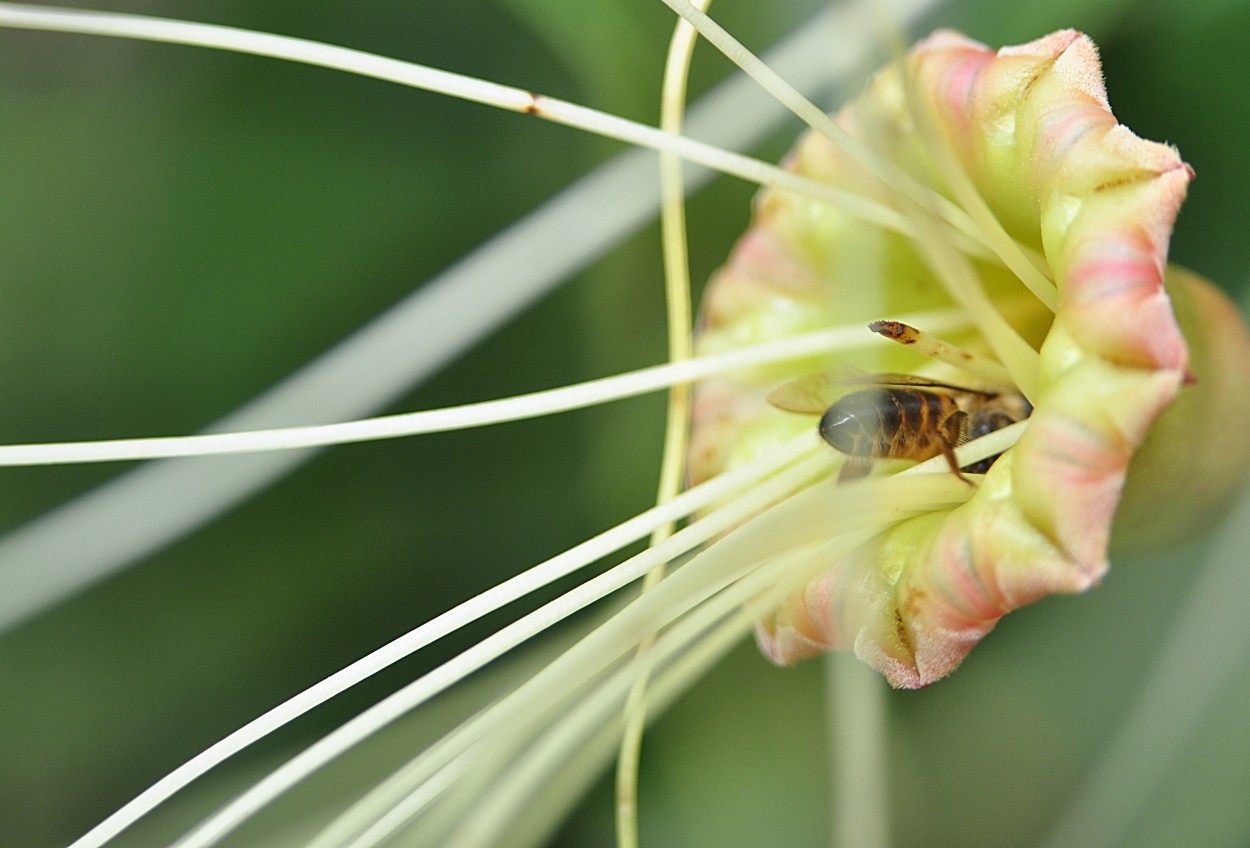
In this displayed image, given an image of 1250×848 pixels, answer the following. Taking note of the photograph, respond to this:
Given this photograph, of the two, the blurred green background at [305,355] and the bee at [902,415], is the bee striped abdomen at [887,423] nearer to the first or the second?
the bee at [902,415]

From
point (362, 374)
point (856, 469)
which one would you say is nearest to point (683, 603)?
point (856, 469)

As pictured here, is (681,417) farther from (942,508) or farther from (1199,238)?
(1199,238)

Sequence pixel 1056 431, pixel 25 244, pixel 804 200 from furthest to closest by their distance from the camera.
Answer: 1. pixel 25 244
2. pixel 804 200
3. pixel 1056 431

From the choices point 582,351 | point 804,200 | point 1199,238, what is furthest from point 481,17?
point 1199,238

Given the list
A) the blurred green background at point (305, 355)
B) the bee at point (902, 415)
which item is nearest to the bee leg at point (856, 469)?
the bee at point (902, 415)

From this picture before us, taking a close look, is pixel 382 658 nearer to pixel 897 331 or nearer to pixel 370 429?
pixel 370 429

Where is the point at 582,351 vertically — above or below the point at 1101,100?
above

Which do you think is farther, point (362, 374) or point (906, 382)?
point (362, 374)

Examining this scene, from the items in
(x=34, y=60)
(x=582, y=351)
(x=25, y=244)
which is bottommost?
(x=582, y=351)
